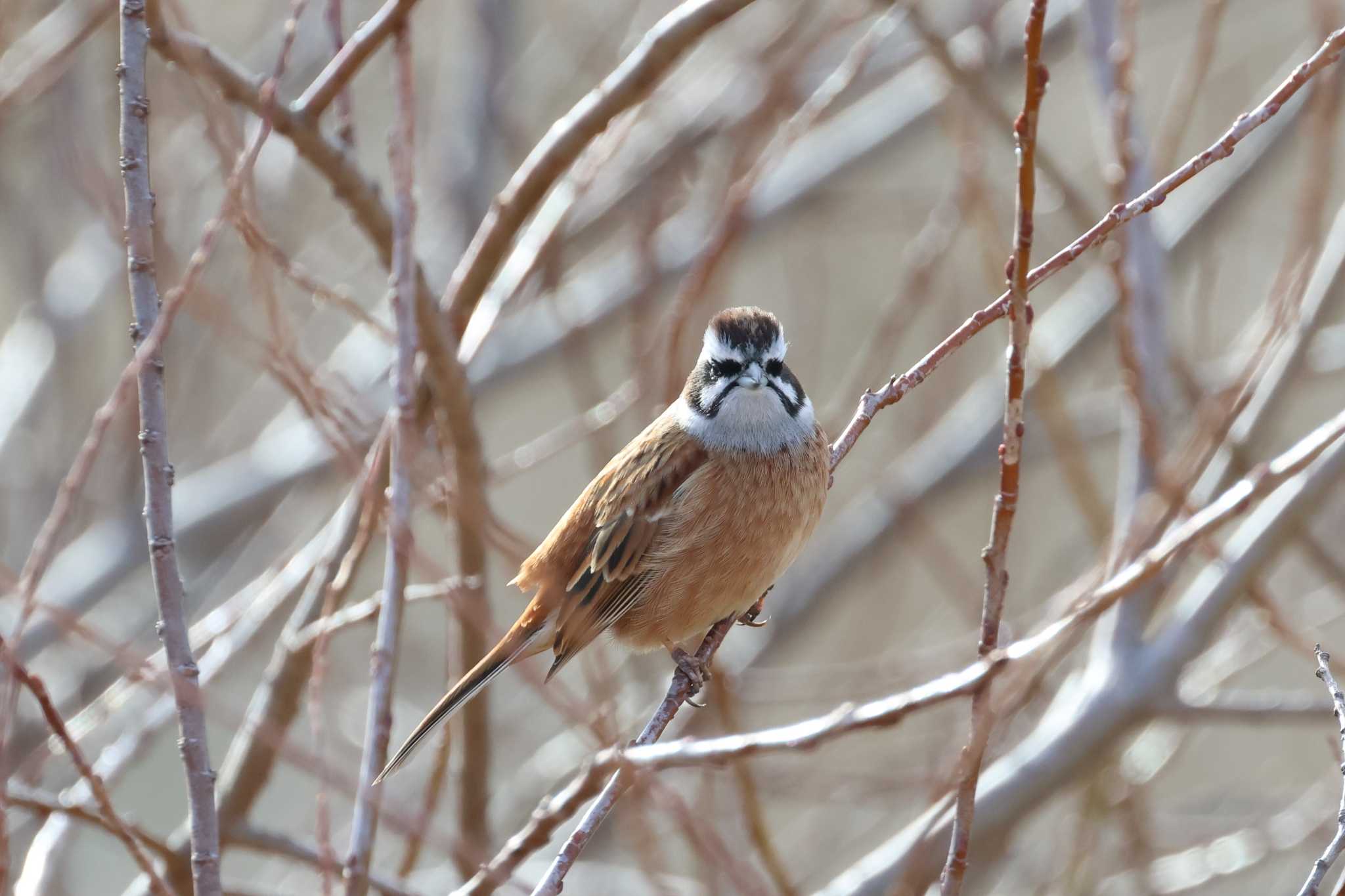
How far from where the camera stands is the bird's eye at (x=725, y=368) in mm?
4586

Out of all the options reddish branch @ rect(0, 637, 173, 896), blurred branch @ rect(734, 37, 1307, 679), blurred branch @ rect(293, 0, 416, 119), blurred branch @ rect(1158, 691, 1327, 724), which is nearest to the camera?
reddish branch @ rect(0, 637, 173, 896)

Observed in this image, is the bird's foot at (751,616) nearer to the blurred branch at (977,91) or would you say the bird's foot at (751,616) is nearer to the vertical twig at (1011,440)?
the blurred branch at (977,91)

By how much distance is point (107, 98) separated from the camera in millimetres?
7977

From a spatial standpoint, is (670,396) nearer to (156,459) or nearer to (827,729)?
(156,459)

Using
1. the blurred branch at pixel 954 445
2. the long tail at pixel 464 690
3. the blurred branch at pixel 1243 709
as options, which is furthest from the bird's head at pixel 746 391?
the blurred branch at pixel 954 445

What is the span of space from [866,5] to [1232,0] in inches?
221

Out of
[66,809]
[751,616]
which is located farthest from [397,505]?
→ [751,616]

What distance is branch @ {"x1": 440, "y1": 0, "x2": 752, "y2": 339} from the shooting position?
12.7 ft

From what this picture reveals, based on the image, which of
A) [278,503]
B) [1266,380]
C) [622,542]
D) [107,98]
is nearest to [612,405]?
[622,542]

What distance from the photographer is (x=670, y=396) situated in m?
4.73

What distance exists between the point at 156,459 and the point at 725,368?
232cm

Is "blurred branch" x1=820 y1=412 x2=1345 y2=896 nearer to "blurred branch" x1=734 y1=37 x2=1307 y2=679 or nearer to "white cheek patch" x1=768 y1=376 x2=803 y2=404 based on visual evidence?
"white cheek patch" x1=768 y1=376 x2=803 y2=404

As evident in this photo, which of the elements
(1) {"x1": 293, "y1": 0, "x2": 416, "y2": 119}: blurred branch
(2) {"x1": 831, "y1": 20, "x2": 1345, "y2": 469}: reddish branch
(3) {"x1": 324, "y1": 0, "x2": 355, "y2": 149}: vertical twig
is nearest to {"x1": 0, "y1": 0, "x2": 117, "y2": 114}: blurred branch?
(3) {"x1": 324, "y1": 0, "x2": 355, "y2": 149}: vertical twig

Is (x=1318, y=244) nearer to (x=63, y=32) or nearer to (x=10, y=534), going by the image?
(x=63, y=32)
